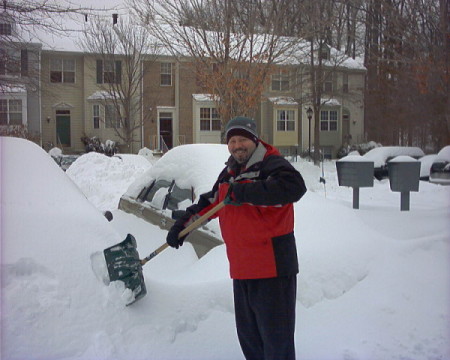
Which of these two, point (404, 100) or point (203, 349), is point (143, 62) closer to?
point (404, 100)

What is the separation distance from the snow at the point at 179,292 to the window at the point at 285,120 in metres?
24.9

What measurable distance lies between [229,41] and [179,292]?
32.1 feet

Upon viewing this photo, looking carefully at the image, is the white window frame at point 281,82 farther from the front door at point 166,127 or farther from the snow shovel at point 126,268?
the snow shovel at point 126,268

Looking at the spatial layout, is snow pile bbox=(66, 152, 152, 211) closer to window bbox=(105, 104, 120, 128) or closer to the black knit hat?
the black knit hat

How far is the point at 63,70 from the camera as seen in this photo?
28.0m

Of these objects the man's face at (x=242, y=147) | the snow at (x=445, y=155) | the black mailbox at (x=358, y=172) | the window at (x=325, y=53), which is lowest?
the black mailbox at (x=358, y=172)

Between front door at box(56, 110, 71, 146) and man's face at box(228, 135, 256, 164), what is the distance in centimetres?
2733

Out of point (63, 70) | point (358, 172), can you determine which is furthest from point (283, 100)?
point (358, 172)

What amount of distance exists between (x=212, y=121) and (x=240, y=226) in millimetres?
26389

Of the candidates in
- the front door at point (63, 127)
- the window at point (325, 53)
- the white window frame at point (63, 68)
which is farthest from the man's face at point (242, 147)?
the front door at point (63, 127)

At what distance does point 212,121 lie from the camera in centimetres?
2892

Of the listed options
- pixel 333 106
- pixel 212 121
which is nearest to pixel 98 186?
pixel 212 121

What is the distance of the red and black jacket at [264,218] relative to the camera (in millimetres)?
2678

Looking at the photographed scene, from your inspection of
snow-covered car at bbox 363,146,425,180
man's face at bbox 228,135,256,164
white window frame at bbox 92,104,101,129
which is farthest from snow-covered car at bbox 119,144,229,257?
white window frame at bbox 92,104,101,129
